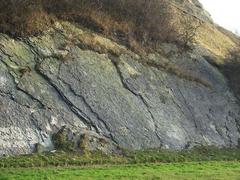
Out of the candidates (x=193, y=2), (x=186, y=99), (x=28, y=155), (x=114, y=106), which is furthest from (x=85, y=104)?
(x=193, y=2)

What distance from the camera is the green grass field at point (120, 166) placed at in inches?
941

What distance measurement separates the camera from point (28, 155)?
87.8ft

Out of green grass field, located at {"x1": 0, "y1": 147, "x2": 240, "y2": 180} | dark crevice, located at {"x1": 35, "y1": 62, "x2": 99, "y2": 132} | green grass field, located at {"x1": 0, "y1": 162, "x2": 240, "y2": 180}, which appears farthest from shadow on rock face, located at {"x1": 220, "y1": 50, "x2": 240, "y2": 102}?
dark crevice, located at {"x1": 35, "y1": 62, "x2": 99, "y2": 132}

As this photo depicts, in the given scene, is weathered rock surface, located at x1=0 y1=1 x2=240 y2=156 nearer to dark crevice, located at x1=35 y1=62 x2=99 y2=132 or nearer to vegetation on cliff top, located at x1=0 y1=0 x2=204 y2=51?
dark crevice, located at x1=35 y1=62 x2=99 y2=132

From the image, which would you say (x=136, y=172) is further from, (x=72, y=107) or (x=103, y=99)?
(x=103, y=99)

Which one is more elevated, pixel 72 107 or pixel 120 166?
pixel 72 107

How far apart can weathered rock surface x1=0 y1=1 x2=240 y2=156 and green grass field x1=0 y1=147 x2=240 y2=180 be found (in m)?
1.40

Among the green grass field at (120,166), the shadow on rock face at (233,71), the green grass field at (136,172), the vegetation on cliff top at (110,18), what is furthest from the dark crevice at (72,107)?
the shadow on rock face at (233,71)

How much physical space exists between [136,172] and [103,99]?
8891mm

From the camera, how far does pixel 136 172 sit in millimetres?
25594

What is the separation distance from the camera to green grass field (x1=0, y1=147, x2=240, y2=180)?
78.4 feet

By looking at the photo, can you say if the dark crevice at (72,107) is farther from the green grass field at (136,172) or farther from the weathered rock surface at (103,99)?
the green grass field at (136,172)

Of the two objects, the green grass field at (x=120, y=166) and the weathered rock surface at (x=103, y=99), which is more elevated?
the weathered rock surface at (x=103, y=99)

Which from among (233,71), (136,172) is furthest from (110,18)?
(136,172)
